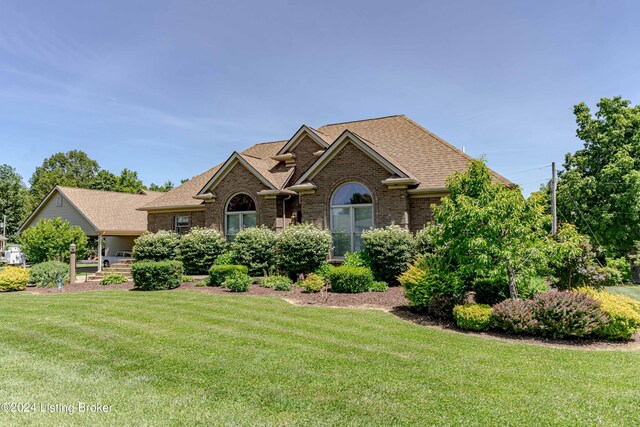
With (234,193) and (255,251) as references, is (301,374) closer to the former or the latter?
(255,251)

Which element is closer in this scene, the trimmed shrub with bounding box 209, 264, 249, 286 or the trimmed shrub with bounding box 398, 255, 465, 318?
the trimmed shrub with bounding box 398, 255, 465, 318

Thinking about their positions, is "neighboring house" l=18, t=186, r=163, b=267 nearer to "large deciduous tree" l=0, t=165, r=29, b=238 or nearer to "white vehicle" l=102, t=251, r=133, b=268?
"white vehicle" l=102, t=251, r=133, b=268

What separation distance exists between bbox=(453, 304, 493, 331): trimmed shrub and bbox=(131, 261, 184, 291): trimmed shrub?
1159cm

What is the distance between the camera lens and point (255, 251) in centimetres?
1770

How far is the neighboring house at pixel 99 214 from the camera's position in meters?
28.7

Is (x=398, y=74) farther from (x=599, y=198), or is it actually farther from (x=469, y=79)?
(x=599, y=198)

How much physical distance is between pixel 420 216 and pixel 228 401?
13453mm

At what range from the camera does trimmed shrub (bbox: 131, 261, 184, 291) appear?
15.5 m

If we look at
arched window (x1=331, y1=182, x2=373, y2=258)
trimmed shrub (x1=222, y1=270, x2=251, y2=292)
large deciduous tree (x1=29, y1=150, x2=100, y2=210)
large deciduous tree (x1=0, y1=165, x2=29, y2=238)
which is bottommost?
trimmed shrub (x1=222, y1=270, x2=251, y2=292)

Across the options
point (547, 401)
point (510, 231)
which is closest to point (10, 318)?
point (547, 401)

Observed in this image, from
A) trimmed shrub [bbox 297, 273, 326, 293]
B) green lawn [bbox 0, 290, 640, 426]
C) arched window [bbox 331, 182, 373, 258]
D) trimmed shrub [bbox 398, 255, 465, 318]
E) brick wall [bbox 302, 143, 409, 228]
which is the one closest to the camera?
green lawn [bbox 0, 290, 640, 426]

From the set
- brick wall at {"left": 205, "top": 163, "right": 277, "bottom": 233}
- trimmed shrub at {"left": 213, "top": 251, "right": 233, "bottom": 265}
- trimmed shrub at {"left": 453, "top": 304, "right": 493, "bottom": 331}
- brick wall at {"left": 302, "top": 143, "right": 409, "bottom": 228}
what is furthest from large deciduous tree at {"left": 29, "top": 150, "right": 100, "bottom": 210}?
trimmed shrub at {"left": 453, "top": 304, "right": 493, "bottom": 331}

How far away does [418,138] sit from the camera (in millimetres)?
20578

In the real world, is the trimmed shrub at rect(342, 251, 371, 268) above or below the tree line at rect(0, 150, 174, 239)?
below
